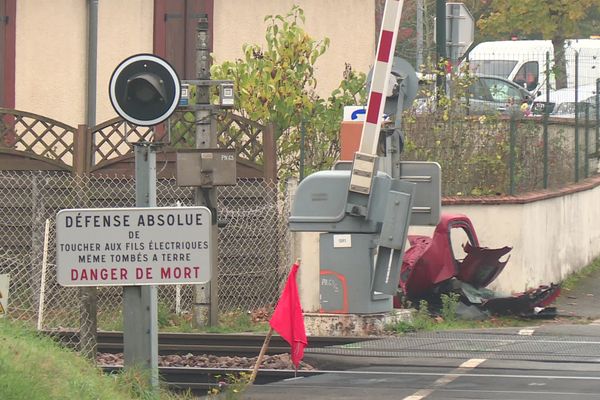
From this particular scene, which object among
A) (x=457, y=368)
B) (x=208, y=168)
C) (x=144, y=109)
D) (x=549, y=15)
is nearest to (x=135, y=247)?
(x=144, y=109)

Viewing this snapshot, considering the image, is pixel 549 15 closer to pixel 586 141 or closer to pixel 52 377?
pixel 586 141

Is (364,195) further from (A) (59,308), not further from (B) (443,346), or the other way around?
(A) (59,308)

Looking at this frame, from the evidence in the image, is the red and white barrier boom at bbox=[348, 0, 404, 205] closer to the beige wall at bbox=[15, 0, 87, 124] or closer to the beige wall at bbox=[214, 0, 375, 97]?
the beige wall at bbox=[214, 0, 375, 97]

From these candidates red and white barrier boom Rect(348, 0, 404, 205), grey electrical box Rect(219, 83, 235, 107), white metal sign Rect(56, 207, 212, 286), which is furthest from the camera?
grey electrical box Rect(219, 83, 235, 107)

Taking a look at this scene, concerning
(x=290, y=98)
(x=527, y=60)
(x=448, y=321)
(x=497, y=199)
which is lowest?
(x=448, y=321)

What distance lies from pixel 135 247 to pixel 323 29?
12.3 m

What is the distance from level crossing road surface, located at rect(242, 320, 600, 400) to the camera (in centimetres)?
972

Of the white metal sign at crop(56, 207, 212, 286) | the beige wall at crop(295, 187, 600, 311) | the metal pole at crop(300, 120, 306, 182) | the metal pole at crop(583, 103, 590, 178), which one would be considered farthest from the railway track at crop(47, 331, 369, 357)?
the metal pole at crop(583, 103, 590, 178)

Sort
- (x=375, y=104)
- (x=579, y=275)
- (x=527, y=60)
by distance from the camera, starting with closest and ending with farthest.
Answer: (x=375, y=104), (x=579, y=275), (x=527, y=60)

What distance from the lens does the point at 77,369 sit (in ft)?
29.3

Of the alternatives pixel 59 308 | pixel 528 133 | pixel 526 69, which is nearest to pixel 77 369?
pixel 59 308

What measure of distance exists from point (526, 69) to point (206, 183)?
806 inches

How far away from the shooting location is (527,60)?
32.8 m

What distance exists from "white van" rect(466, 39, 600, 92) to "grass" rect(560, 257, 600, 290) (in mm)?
11835
